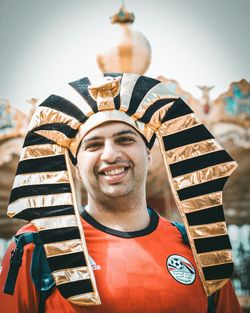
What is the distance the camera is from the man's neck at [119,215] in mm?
1568

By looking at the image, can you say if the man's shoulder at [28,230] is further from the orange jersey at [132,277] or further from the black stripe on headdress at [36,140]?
the black stripe on headdress at [36,140]

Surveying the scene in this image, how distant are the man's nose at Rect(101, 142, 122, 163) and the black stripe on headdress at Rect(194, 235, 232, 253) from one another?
372 millimetres

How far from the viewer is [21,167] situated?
1.54 meters

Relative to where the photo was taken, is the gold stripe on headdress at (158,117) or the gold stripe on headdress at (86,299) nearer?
the gold stripe on headdress at (86,299)

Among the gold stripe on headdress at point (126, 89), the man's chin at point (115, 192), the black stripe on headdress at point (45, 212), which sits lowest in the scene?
the black stripe on headdress at point (45, 212)

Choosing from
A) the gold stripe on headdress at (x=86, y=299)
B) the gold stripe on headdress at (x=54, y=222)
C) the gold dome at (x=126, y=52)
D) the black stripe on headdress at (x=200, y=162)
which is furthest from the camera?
the gold dome at (x=126, y=52)

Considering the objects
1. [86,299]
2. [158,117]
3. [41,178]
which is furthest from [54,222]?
[158,117]

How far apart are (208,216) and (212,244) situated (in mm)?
88

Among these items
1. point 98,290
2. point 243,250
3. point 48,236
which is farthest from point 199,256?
point 243,250

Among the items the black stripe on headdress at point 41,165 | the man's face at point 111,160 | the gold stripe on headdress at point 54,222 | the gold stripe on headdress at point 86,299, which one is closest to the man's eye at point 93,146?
the man's face at point 111,160

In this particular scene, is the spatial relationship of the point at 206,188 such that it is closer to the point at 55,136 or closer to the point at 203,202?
the point at 203,202

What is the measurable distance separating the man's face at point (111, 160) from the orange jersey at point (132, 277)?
0.45ft

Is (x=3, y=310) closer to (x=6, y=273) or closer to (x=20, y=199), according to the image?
(x=6, y=273)

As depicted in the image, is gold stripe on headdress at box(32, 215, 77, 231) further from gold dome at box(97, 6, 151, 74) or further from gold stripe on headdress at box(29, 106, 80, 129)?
gold dome at box(97, 6, 151, 74)
